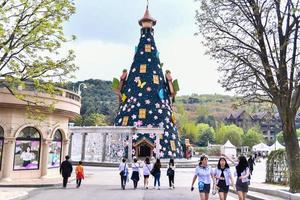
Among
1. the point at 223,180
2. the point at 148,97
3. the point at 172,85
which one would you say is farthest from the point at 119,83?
the point at 223,180

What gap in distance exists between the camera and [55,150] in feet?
71.2

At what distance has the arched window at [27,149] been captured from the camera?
1897cm

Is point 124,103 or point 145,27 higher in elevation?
point 145,27

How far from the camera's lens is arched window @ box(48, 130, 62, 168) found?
69.5ft

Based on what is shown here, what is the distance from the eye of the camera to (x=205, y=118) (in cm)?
15238

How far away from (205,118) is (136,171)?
138 meters

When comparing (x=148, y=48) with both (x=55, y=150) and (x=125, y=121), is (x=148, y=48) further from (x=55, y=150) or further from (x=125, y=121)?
(x=55, y=150)

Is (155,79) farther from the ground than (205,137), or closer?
farther from the ground

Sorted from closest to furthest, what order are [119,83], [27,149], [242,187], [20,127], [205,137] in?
[242,187]
[20,127]
[27,149]
[119,83]
[205,137]

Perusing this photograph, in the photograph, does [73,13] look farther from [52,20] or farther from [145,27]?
[145,27]

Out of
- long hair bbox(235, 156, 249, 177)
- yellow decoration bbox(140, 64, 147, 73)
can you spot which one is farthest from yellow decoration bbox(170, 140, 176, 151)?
long hair bbox(235, 156, 249, 177)

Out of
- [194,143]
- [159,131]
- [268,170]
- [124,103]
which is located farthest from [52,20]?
[194,143]

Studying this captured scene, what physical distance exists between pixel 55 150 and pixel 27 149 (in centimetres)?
A: 247

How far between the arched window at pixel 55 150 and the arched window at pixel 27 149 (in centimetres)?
120
